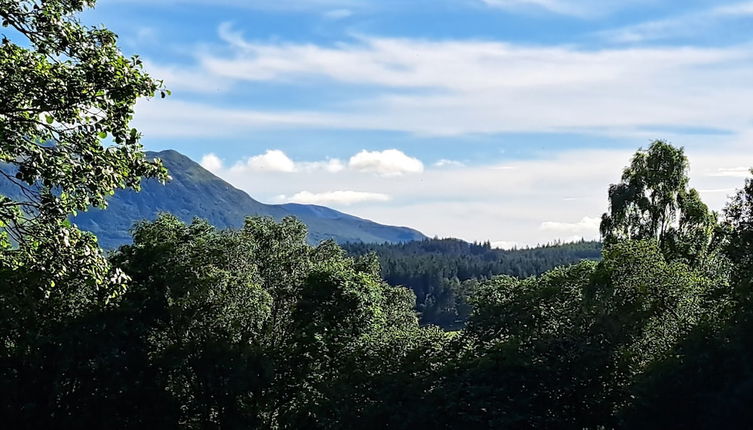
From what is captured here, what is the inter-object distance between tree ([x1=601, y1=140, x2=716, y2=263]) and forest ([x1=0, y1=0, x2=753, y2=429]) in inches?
3.1

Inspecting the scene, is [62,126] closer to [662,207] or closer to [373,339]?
[373,339]

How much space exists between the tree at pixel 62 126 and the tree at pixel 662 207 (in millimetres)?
28056

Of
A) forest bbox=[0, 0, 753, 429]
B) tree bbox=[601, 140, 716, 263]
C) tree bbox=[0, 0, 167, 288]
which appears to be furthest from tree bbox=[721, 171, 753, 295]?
tree bbox=[0, 0, 167, 288]

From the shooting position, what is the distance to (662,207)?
33500 millimetres

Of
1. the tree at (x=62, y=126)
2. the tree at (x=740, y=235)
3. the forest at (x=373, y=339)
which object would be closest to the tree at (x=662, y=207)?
the forest at (x=373, y=339)

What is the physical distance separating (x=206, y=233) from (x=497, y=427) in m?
17.2

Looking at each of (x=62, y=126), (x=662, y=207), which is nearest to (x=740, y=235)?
(x=662, y=207)

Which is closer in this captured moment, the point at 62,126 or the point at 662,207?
the point at 62,126

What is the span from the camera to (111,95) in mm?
12195

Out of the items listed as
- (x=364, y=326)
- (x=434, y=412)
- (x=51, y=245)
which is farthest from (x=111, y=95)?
(x=364, y=326)

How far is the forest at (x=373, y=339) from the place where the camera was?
22.5m

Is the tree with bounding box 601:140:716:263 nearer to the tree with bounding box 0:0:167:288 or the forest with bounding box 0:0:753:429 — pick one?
the forest with bounding box 0:0:753:429

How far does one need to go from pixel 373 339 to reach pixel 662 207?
17.5m

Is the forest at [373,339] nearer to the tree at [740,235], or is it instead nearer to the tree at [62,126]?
the tree at [740,235]
